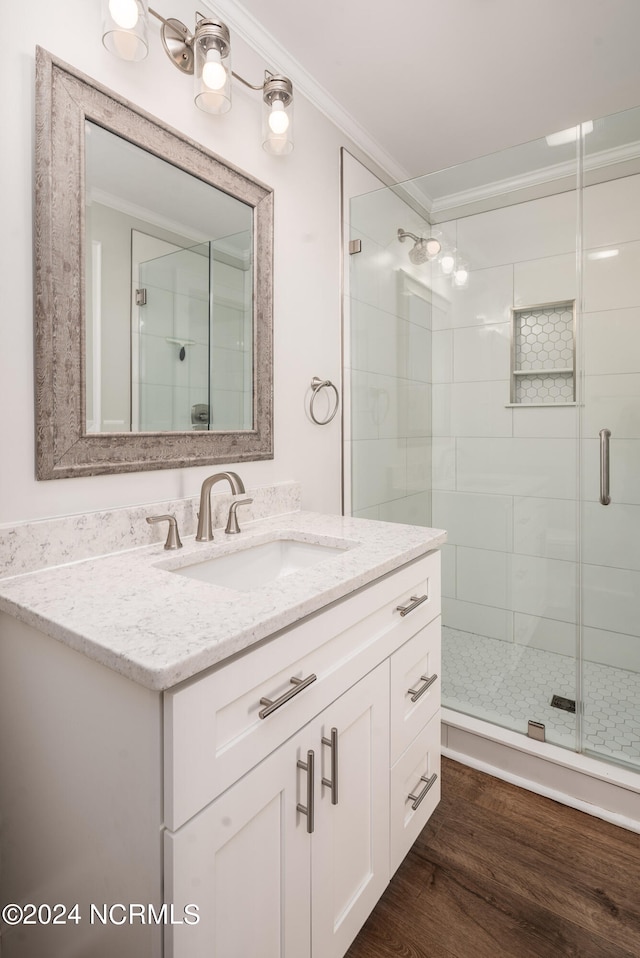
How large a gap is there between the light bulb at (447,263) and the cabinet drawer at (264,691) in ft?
5.46

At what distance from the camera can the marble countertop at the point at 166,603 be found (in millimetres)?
673

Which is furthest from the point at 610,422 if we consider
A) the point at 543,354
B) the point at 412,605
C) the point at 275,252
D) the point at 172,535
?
the point at 172,535

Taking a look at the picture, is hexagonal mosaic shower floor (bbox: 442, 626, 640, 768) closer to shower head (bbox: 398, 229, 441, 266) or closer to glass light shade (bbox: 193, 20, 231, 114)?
shower head (bbox: 398, 229, 441, 266)

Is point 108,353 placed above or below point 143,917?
above

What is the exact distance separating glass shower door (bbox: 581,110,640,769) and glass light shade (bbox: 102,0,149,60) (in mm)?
1483

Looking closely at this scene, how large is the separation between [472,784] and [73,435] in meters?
1.66

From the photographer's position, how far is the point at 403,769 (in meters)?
1.24

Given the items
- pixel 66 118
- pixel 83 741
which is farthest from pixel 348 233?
pixel 83 741

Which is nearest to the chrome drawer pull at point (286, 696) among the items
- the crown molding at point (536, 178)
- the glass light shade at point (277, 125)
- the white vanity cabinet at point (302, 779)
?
the white vanity cabinet at point (302, 779)

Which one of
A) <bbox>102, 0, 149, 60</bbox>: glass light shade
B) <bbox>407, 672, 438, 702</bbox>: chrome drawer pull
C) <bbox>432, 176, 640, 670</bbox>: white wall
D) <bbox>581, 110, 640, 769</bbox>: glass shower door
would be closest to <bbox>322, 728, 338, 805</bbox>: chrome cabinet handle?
<bbox>407, 672, 438, 702</bbox>: chrome drawer pull

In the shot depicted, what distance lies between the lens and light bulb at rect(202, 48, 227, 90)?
1.28 metres

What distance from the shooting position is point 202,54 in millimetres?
1274

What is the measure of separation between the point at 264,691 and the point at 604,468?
4.96ft

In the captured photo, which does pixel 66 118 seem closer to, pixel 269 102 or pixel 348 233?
pixel 269 102
